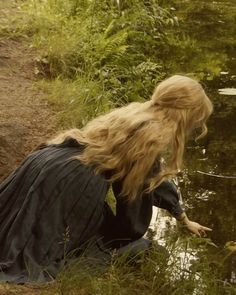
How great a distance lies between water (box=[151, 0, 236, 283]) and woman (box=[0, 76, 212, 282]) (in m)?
1.02

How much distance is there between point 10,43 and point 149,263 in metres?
3.72

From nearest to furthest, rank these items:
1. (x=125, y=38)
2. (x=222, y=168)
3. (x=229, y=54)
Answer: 1. (x=222, y=168)
2. (x=125, y=38)
3. (x=229, y=54)

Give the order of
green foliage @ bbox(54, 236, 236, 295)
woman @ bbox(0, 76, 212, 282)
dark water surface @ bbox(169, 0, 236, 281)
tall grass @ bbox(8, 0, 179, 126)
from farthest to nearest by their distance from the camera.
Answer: tall grass @ bbox(8, 0, 179, 126), dark water surface @ bbox(169, 0, 236, 281), woman @ bbox(0, 76, 212, 282), green foliage @ bbox(54, 236, 236, 295)

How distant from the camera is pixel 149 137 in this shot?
10.4ft

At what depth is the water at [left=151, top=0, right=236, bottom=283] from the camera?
476cm

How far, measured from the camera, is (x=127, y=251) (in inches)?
135

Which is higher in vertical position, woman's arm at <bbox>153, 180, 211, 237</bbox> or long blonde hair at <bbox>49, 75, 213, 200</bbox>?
long blonde hair at <bbox>49, 75, 213, 200</bbox>

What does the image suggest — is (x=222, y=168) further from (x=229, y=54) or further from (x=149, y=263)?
(x=229, y=54)

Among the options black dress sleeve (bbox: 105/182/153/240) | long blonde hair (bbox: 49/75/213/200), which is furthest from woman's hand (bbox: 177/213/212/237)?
long blonde hair (bbox: 49/75/213/200)

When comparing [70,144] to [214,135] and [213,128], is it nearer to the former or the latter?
[214,135]

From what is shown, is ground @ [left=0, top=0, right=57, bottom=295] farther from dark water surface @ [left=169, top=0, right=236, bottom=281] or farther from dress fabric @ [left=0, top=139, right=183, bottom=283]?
dark water surface @ [left=169, top=0, right=236, bottom=281]

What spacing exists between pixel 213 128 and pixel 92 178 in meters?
3.06

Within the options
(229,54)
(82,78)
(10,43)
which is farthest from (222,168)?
(229,54)

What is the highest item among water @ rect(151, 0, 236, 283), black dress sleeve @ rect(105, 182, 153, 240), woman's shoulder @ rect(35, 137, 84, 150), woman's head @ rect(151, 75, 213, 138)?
woman's head @ rect(151, 75, 213, 138)
